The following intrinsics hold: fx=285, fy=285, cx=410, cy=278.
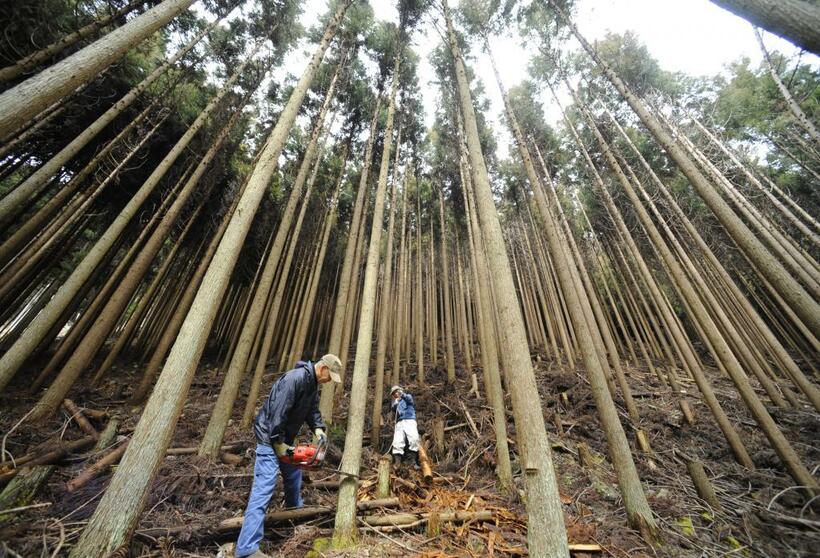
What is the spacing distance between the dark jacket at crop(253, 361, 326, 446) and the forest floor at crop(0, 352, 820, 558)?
97cm

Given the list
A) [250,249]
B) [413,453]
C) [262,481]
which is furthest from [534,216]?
[262,481]

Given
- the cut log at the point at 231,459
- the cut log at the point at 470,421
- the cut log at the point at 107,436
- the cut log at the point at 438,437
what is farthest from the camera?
the cut log at the point at 470,421

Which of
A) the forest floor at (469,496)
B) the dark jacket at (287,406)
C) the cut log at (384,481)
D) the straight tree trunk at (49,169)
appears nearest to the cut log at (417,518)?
the forest floor at (469,496)

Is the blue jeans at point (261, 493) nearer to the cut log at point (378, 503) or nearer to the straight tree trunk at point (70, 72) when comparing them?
the cut log at point (378, 503)

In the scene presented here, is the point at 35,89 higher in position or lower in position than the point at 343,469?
higher

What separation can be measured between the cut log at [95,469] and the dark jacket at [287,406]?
2.10m

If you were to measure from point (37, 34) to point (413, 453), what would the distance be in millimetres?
10881

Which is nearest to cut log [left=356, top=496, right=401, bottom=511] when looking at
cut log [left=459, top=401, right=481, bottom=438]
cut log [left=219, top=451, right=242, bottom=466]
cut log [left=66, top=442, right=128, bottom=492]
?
cut log [left=219, top=451, right=242, bottom=466]

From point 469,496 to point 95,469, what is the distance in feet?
15.9

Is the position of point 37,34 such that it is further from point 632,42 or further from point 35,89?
point 632,42

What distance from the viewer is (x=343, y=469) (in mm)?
3490

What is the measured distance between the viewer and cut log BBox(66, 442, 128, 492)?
325cm

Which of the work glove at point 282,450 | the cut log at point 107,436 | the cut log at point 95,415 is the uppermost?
the cut log at point 95,415

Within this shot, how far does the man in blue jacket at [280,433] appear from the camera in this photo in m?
2.72
